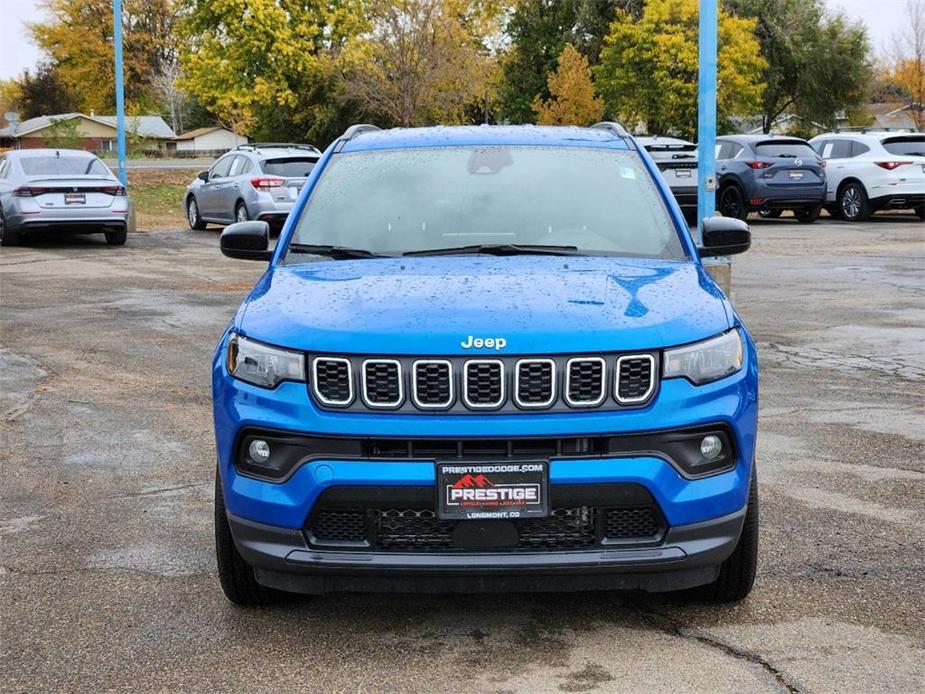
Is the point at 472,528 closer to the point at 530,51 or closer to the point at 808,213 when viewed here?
the point at 808,213

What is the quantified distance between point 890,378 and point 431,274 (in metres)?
5.51

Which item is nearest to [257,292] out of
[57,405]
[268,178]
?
[57,405]

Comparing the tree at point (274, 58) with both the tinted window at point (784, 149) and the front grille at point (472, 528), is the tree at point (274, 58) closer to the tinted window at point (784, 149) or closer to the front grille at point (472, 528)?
the tinted window at point (784, 149)

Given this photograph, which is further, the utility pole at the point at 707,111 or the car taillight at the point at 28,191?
the car taillight at the point at 28,191

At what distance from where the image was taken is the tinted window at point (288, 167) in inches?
860

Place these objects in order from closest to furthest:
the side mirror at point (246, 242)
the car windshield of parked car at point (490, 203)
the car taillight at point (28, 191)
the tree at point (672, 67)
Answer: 1. the car windshield of parked car at point (490, 203)
2. the side mirror at point (246, 242)
3. the car taillight at point (28, 191)
4. the tree at point (672, 67)

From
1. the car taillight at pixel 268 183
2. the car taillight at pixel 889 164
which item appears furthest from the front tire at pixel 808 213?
the car taillight at pixel 268 183

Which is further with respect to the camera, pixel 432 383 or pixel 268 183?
pixel 268 183

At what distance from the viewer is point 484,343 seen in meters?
3.92

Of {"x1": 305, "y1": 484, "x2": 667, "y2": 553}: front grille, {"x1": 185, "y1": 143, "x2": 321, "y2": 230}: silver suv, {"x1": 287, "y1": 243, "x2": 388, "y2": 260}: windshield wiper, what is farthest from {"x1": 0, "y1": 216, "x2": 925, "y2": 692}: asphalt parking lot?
{"x1": 185, "y1": 143, "x2": 321, "y2": 230}: silver suv

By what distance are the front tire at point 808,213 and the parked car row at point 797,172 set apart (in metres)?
0.03

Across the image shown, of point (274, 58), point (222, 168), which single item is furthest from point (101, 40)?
point (222, 168)

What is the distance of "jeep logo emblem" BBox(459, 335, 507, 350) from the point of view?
3.92m

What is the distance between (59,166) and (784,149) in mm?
13416
